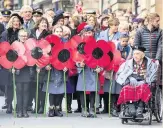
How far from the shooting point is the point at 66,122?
45.4ft

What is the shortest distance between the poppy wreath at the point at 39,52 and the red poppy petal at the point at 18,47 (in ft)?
0.28

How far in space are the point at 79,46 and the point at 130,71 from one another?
1421 mm

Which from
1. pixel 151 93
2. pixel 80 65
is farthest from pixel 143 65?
pixel 80 65

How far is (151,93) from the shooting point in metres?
13.4

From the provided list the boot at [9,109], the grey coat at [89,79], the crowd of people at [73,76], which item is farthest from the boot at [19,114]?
the grey coat at [89,79]

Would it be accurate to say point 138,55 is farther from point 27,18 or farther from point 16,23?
point 27,18

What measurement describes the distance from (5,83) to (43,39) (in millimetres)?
1174

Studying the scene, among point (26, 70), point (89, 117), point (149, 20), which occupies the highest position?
point (149, 20)

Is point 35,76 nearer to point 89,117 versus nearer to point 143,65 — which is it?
point 89,117

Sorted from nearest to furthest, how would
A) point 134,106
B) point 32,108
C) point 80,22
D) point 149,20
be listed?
1. point 134,106
2. point 149,20
3. point 32,108
4. point 80,22

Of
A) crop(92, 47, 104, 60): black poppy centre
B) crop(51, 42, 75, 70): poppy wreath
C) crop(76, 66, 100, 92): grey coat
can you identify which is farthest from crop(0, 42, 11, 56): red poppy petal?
crop(92, 47, 104, 60): black poppy centre

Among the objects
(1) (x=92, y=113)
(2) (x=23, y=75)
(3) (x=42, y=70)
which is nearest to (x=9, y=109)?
(2) (x=23, y=75)

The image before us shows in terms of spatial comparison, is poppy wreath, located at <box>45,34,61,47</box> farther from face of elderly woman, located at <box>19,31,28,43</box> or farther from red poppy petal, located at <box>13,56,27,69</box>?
red poppy petal, located at <box>13,56,27,69</box>

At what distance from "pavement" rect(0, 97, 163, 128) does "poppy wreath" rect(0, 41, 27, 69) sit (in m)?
1.01
